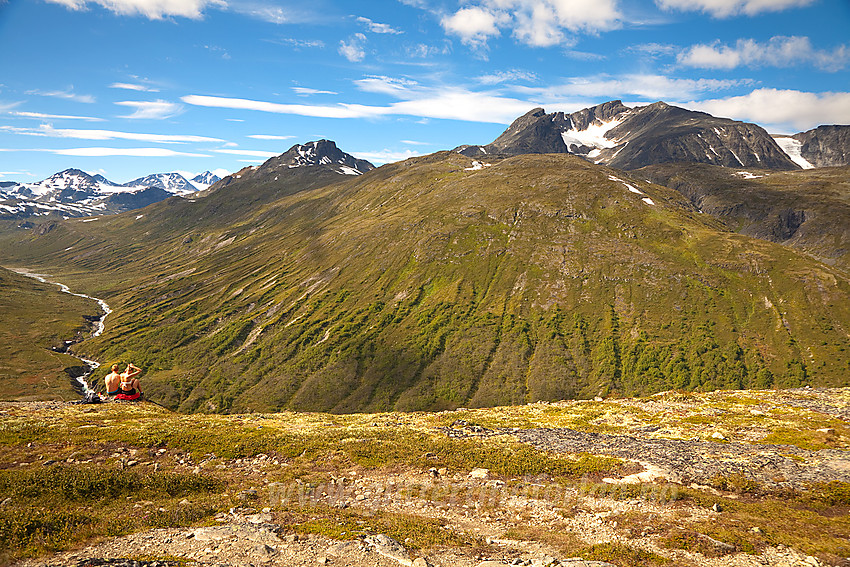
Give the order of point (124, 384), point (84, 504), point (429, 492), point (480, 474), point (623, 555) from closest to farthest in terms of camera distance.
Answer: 1. point (623, 555)
2. point (84, 504)
3. point (124, 384)
4. point (429, 492)
5. point (480, 474)

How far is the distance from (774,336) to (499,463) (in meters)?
186

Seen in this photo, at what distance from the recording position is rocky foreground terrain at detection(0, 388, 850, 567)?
70.3ft

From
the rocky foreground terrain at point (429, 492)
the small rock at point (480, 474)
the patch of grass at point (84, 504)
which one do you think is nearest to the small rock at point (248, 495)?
the rocky foreground terrain at point (429, 492)

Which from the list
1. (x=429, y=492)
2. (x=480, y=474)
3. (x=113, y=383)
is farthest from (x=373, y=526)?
(x=113, y=383)

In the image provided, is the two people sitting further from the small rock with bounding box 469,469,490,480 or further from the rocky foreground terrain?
the small rock with bounding box 469,469,490,480

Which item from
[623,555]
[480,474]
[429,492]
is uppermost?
[623,555]

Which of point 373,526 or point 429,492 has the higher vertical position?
point 373,526

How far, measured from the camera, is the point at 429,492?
30.6 m

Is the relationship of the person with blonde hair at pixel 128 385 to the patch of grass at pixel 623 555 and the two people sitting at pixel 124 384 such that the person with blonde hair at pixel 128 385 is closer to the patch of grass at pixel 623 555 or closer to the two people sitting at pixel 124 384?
the two people sitting at pixel 124 384

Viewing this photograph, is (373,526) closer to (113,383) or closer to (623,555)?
(623,555)

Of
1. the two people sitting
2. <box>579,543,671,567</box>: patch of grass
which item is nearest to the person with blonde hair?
the two people sitting

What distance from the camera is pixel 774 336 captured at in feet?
539

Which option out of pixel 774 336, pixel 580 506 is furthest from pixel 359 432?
pixel 774 336

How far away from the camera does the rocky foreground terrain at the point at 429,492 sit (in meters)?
21.4
